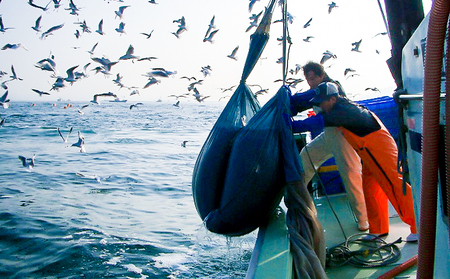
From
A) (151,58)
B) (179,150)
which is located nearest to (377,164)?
(151,58)

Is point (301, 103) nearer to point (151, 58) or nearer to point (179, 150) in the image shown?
point (151, 58)

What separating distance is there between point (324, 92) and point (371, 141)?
2.03 feet

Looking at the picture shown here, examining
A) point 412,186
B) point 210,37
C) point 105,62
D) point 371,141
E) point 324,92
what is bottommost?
point 371,141

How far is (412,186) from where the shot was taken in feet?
6.47

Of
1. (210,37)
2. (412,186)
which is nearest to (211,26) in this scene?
(210,37)

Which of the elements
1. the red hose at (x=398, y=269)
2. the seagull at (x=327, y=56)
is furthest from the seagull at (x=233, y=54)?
the red hose at (x=398, y=269)

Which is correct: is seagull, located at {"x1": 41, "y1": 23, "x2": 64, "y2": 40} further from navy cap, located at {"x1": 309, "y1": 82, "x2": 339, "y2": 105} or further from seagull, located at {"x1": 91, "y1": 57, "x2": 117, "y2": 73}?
navy cap, located at {"x1": 309, "y1": 82, "x2": 339, "y2": 105}

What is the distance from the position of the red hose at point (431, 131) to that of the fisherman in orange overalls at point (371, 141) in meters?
2.47

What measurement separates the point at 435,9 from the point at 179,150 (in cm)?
1616

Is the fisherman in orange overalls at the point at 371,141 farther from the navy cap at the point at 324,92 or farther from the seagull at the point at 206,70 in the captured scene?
the seagull at the point at 206,70

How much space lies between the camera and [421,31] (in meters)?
1.56

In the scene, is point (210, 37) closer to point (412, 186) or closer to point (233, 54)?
point (233, 54)

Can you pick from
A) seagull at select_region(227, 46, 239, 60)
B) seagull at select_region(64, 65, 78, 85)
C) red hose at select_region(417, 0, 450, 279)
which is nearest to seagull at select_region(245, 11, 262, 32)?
seagull at select_region(227, 46, 239, 60)

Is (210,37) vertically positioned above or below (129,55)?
above
